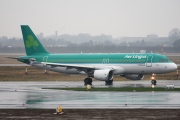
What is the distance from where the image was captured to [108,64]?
59.5 m

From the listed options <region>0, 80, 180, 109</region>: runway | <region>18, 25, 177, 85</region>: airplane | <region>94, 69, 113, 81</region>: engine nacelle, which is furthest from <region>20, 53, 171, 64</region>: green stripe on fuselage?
<region>0, 80, 180, 109</region>: runway

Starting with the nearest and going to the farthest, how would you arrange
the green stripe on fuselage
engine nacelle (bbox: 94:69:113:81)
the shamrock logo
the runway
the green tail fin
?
the runway
engine nacelle (bbox: 94:69:113:81)
the green stripe on fuselage
the green tail fin
the shamrock logo

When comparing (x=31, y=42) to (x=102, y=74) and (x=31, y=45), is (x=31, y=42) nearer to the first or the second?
(x=31, y=45)

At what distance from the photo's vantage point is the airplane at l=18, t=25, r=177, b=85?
2292 inches

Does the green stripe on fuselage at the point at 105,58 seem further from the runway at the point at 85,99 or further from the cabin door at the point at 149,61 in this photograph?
the runway at the point at 85,99

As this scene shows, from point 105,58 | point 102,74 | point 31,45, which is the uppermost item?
point 31,45

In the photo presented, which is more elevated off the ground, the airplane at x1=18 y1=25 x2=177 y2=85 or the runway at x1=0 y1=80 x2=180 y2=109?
the airplane at x1=18 y1=25 x2=177 y2=85

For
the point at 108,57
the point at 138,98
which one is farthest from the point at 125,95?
the point at 108,57

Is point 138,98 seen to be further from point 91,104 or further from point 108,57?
point 108,57

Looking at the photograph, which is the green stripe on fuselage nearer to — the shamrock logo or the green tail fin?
the green tail fin

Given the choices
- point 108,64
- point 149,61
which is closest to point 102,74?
point 108,64

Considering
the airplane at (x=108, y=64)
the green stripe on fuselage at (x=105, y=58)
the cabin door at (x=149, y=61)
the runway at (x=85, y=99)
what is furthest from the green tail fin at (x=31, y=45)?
the runway at (x=85, y=99)

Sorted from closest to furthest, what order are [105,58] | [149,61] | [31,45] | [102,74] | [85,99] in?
[85,99], [102,74], [149,61], [105,58], [31,45]

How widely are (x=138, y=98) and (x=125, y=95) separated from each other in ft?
8.90
